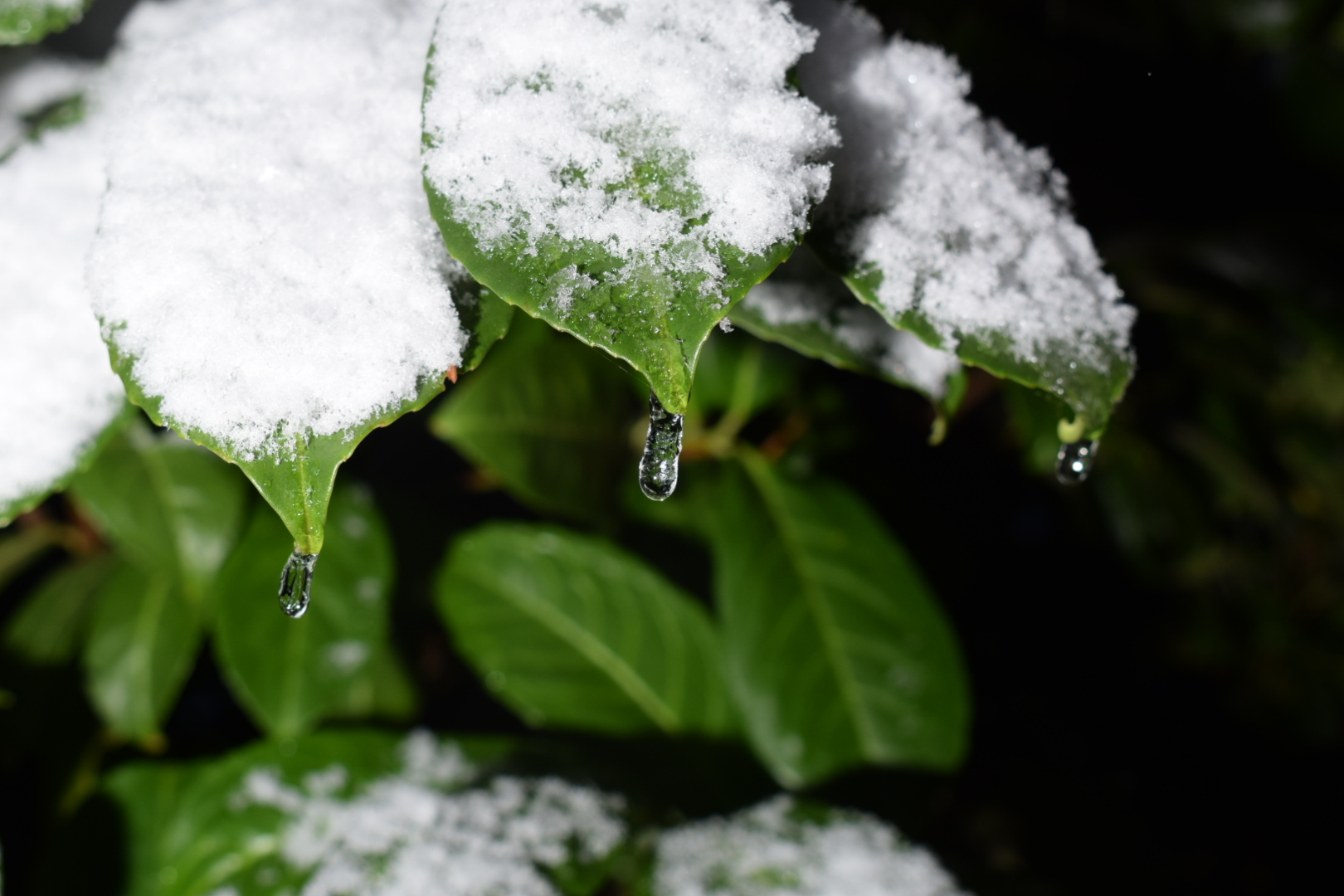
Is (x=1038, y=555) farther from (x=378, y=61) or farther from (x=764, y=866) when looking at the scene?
(x=378, y=61)

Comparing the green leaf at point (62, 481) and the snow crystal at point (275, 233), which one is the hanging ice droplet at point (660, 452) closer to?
the snow crystal at point (275, 233)

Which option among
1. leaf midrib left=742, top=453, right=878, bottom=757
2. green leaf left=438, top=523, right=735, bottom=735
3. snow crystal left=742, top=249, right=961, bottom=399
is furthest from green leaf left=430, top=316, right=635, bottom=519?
snow crystal left=742, top=249, right=961, bottom=399

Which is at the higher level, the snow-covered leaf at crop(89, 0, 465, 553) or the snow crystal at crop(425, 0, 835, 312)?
the snow crystal at crop(425, 0, 835, 312)

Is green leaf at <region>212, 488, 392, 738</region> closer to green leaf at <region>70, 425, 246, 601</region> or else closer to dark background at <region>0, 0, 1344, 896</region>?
green leaf at <region>70, 425, 246, 601</region>

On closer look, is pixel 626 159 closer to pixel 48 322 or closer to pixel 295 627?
pixel 48 322

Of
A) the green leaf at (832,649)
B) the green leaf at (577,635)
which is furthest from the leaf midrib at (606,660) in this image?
the green leaf at (832,649)

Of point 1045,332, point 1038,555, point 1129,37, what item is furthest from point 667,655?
point 1129,37
